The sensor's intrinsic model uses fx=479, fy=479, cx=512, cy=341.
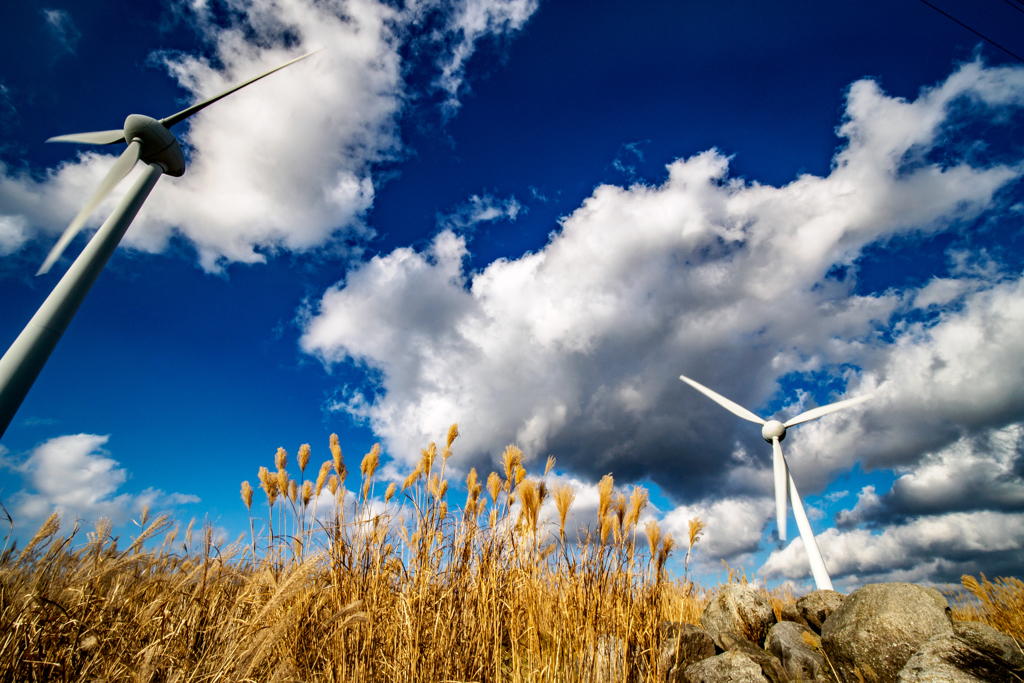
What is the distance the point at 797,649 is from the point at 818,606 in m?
1.87

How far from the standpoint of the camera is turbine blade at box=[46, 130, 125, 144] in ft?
35.4

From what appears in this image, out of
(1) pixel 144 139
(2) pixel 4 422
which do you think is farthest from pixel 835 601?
(1) pixel 144 139

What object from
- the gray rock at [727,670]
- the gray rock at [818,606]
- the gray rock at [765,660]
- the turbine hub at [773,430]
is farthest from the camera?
the turbine hub at [773,430]

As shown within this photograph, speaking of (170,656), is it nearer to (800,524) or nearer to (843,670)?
(843,670)

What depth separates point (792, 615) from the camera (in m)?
9.98

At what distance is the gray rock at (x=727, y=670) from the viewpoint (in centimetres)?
681

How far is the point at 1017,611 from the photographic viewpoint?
9.32m

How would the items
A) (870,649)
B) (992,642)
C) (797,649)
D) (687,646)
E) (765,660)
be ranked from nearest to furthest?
(992,642) → (870,649) → (765,660) → (797,649) → (687,646)

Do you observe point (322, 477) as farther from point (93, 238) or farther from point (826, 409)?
point (826, 409)

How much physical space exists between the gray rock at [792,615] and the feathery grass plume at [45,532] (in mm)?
11631

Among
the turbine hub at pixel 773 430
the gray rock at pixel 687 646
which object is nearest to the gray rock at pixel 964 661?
the gray rock at pixel 687 646

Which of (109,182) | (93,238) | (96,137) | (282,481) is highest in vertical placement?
(96,137)

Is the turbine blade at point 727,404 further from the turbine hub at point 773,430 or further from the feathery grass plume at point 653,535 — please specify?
the feathery grass plume at point 653,535

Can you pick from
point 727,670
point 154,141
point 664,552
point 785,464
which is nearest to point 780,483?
point 785,464
